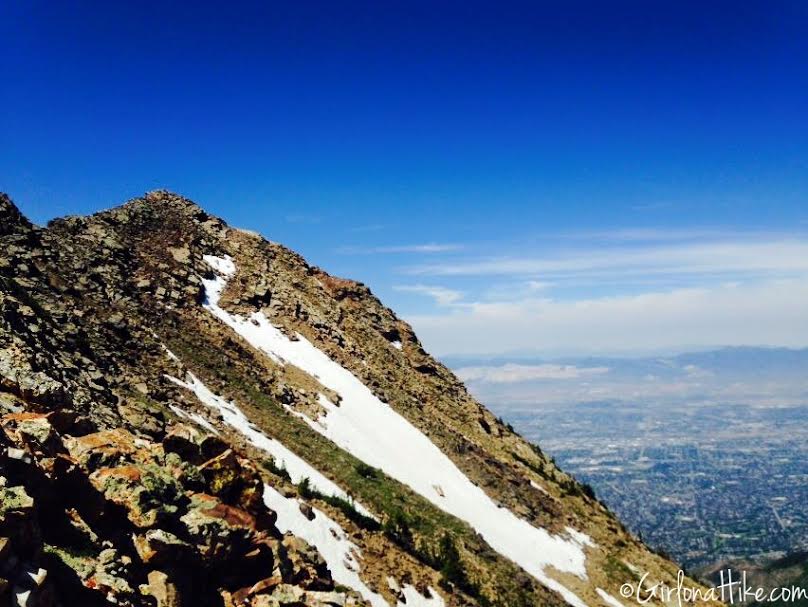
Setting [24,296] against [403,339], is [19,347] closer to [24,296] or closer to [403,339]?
[24,296]

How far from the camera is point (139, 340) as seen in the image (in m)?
43.9

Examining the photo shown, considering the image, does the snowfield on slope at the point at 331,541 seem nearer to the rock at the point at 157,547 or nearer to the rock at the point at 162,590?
the rock at the point at 157,547

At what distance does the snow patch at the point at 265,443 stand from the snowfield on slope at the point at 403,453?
8.83m

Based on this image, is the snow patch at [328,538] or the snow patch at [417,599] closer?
the snow patch at [328,538]

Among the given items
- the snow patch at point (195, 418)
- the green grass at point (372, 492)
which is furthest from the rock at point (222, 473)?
the snow patch at point (195, 418)

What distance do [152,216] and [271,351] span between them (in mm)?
21946

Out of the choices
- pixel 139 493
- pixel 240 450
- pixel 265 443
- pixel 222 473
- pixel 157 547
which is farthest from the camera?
pixel 265 443

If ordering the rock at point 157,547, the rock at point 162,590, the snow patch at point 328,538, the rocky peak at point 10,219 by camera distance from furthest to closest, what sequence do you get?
the rocky peak at point 10,219
the snow patch at point 328,538
the rock at point 157,547
the rock at point 162,590

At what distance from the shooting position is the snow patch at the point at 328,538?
27.2 meters

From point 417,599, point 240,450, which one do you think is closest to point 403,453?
point 240,450

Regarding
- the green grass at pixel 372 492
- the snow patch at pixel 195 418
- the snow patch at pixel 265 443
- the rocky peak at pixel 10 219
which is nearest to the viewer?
the green grass at pixel 372 492

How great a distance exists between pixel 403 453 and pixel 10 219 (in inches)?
1338

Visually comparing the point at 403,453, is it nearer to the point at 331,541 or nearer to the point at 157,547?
the point at 331,541

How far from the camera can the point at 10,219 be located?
4303 cm
